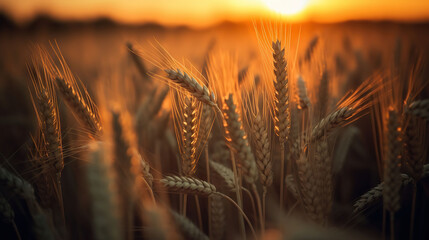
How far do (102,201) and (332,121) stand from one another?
0.92 meters

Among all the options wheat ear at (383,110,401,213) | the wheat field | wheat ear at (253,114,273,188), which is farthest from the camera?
wheat ear at (253,114,273,188)

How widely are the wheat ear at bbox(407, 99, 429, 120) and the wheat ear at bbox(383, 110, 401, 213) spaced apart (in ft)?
0.54

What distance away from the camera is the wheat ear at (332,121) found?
1120 mm

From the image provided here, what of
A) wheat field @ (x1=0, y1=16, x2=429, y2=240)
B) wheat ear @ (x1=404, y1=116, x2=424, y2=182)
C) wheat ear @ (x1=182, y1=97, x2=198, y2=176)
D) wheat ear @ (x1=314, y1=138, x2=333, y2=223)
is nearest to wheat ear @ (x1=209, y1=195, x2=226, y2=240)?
wheat field @ (x1=0, y1=16, x2=429, y2=240)

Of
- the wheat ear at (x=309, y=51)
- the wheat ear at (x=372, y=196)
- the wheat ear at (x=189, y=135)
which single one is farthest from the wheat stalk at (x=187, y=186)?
the wheat ear at (x=309, y=51)

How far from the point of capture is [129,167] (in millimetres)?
810

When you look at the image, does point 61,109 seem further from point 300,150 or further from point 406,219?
point 406,219

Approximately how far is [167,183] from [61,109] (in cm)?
117

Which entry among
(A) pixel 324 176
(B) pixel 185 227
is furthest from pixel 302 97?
(B) pixel 185 227

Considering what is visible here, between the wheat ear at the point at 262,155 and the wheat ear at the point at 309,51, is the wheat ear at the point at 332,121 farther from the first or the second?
the wheat ear at the point at 309,51

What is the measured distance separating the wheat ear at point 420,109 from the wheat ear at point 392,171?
0.54 ft

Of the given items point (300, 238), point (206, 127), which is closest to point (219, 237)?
point (206, 127)

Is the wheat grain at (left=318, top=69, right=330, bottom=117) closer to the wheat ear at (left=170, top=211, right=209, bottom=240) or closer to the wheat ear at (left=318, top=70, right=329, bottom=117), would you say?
the wheat ear at (left=318, top=70, right=329, bottom=117)

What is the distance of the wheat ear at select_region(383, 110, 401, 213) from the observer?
98 cm
